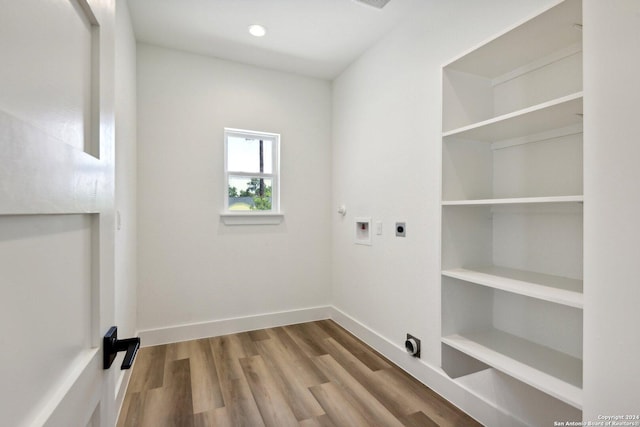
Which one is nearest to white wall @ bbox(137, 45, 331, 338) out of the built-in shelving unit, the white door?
the built-in shelving unit

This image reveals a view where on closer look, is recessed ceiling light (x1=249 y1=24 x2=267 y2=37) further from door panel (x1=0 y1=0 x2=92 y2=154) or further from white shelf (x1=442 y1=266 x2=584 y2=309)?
white shelf (x1=442 y1=266 x2=584 y2=309)

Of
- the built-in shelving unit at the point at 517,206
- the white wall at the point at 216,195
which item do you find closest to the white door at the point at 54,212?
the built-in shelving unit at the point at 517,206

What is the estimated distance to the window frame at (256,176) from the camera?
297 cm

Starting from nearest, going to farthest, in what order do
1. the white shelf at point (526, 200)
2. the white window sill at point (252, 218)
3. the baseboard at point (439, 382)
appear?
the white shelf at point (526, 200)
the baseboard at point (439, 382)
the white window sill at point (252, 218)

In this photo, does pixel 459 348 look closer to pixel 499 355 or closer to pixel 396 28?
pixel 499 355

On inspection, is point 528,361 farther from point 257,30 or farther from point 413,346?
point 257,30

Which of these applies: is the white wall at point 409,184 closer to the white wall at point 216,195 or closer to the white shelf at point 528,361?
the white shelf at point 528,361

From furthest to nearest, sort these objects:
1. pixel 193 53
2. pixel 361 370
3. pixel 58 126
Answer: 1. pixel 193 53
2. pixel 361 370
3. pixel 58 126

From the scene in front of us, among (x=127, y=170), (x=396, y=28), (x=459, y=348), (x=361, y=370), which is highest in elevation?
(x=396, y=28)

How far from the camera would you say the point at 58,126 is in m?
0.49

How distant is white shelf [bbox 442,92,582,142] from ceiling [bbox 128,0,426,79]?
118 centimetres

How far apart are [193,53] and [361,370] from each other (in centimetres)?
312

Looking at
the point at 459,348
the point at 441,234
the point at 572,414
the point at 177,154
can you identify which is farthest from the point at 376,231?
the point at 177,154

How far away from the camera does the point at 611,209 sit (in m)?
0.90
